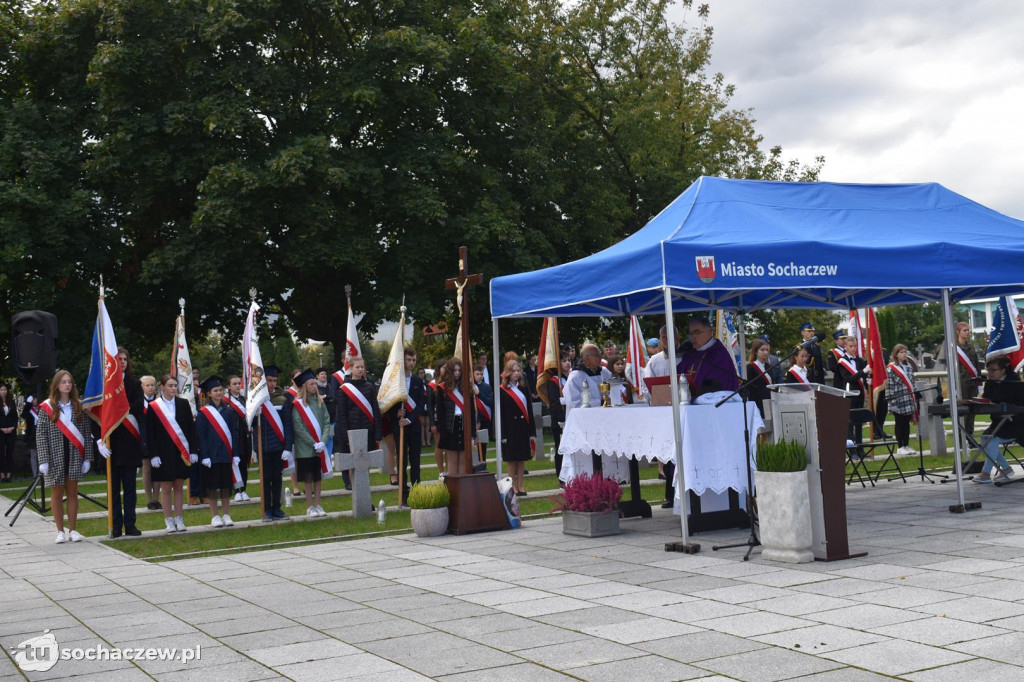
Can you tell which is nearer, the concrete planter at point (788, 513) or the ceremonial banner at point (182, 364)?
the concrete planter at point (788, 513)

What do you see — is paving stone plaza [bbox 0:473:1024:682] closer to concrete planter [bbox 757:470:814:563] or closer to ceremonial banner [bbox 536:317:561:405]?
concrete planter [bbox 757:470:814:563]

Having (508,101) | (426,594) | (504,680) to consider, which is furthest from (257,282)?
(504,680)

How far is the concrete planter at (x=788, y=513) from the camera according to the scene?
339 inches

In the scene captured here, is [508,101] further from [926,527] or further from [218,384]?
[926,527]

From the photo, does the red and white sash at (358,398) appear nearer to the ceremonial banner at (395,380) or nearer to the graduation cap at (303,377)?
the graduation cap at (303,377)

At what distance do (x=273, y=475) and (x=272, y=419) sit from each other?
72cm

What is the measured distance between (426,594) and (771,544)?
114 inches

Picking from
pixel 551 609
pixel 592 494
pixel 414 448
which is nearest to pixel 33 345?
pixel 414 448

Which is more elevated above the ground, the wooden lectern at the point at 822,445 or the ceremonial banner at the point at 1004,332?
the ceremonial banner at the point at 1004,332

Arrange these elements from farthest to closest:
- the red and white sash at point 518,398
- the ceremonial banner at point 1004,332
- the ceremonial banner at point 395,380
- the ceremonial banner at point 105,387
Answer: the red and white sash at point 518,398 < the ceremonial banner at point 1004,332 < the ceremonial banner at point 395,380 < the ceremonial banner at point 105,387

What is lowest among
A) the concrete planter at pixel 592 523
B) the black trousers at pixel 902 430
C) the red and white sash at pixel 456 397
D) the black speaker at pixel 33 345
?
the concrete planter at pixel 592 523

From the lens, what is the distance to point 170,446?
43.8 ft

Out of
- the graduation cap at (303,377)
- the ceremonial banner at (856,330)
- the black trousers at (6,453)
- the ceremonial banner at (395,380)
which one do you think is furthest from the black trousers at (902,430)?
the black trousers at (6,453)

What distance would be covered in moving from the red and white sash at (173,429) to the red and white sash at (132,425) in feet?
1.46
